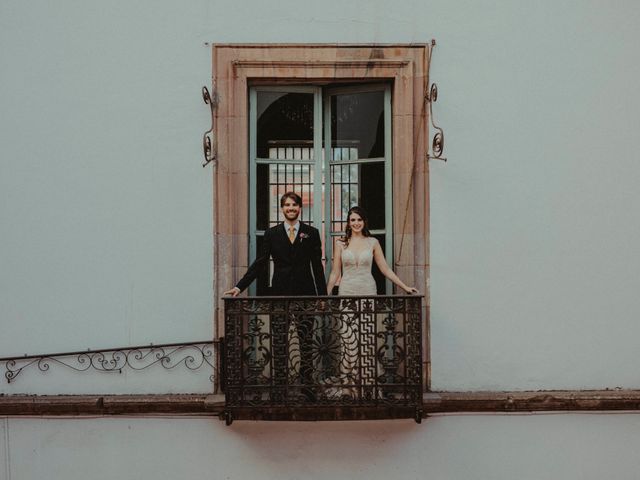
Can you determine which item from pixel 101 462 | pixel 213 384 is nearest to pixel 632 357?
pixel 213 384

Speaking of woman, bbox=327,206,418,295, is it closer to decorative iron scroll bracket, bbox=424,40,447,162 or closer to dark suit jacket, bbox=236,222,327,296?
dark suit jacket, bbox=236,222,327,296

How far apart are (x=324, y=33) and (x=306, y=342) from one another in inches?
110

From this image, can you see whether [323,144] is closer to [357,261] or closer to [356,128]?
[356,128]

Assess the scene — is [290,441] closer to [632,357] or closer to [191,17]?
[632,357]

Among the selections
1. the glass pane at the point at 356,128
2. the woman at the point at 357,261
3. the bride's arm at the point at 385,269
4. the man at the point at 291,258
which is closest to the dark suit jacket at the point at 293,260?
the man at the point at 291,258

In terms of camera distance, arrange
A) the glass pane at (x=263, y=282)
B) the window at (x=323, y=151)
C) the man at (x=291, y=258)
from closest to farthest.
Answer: the man at (x=291, y=258)
the glass pane at (x=263, y=282)
the window at (x=323, y=151)

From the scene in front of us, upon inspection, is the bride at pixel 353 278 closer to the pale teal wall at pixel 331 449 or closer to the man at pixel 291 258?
the man at pixel 291 258

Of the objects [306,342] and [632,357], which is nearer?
[306,342]

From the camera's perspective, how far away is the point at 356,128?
27.7 ft

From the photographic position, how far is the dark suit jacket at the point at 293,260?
25.6 feet

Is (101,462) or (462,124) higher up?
(462,124)

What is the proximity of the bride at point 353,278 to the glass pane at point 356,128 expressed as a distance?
746 millimetres

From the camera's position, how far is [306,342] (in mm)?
7590

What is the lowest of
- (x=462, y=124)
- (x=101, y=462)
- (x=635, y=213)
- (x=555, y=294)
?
(x=101, y=462)
